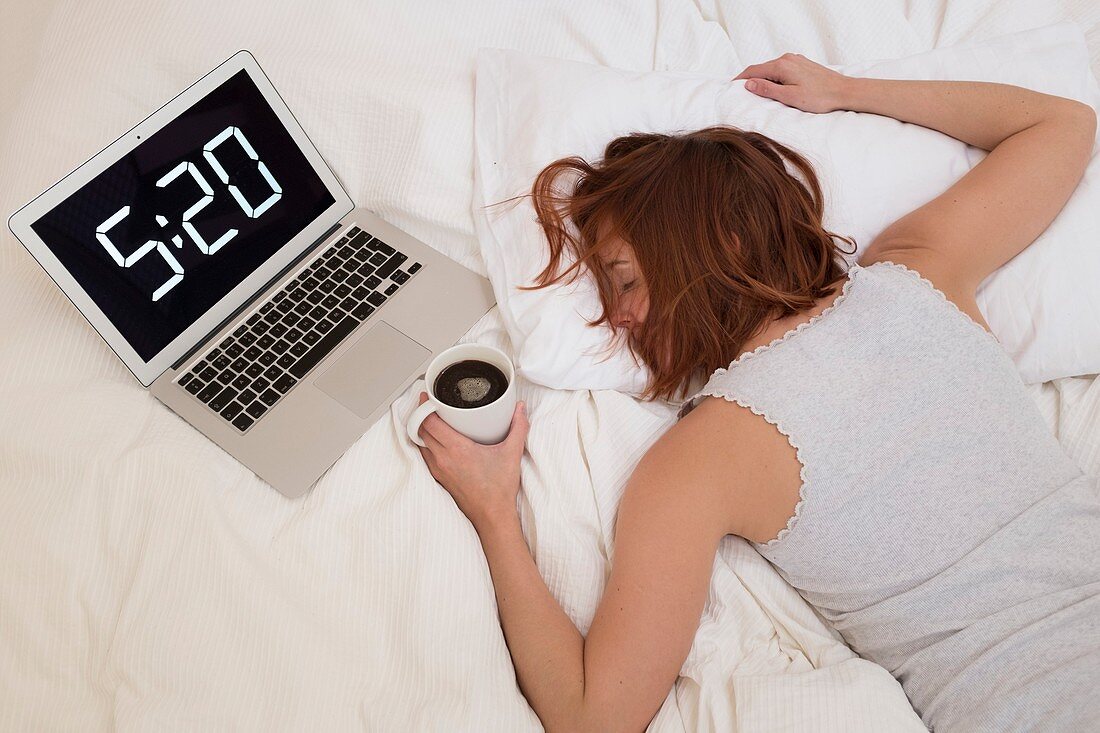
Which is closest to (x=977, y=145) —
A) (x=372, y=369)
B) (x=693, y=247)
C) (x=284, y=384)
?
(x=693, y=247)

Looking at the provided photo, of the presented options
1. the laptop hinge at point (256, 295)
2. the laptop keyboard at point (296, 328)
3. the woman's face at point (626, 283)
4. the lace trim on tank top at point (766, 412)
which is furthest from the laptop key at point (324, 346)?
the lace trim on tank top at point (766, 412)

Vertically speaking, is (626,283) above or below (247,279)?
below

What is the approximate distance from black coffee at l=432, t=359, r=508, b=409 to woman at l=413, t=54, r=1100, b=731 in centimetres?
5

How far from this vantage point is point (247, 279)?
1.17 m

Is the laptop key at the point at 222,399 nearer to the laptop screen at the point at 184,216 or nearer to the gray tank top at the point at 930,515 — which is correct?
the laptop screen at the point at 184,216

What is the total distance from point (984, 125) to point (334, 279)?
100 cm

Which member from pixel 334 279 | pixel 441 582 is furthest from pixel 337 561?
pixel 334 279

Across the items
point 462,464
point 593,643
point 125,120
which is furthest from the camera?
point 125,120

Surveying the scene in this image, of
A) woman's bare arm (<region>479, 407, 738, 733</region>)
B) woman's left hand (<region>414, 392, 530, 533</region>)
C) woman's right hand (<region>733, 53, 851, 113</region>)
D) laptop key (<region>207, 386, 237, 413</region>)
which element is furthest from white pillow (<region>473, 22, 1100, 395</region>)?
laptop key (<region>207, 386, 237, 413</region>)

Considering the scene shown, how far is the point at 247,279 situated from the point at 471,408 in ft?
1.41

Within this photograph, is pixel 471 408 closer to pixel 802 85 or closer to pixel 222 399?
pixel 222 399

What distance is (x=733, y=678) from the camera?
3.03 feet

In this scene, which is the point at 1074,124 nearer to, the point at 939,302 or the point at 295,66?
the point at 939,302

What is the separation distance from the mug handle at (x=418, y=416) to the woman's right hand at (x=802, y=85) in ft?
2.38
